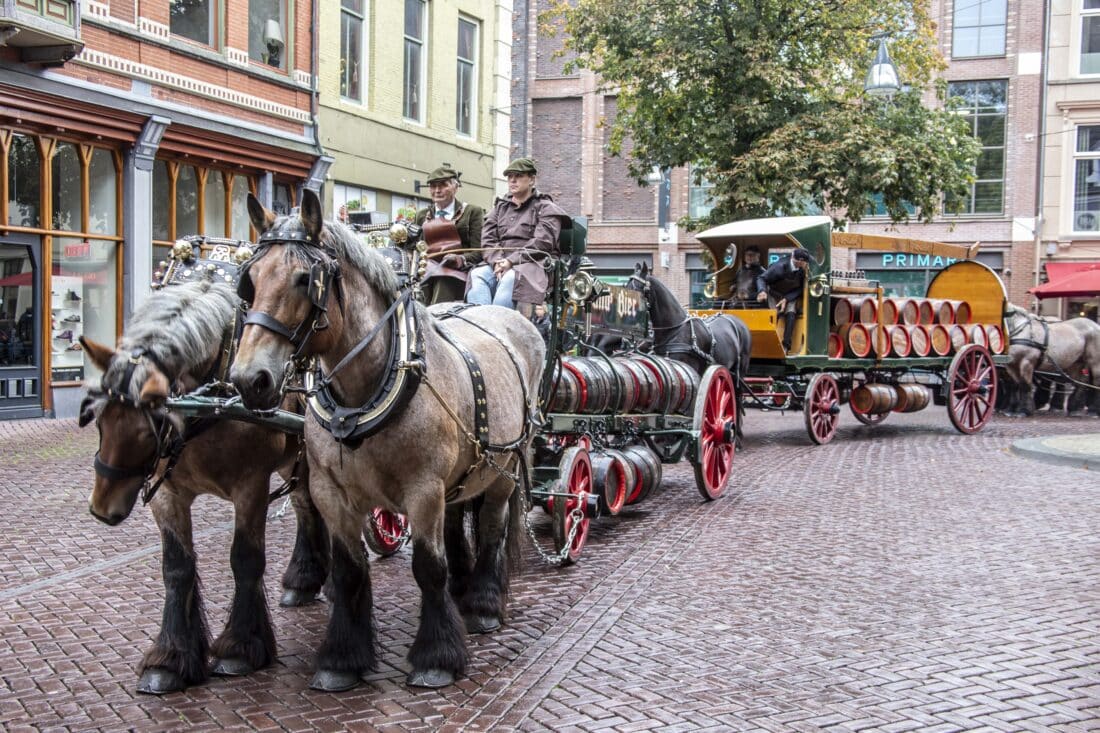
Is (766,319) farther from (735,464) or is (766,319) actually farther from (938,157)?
(938,157)

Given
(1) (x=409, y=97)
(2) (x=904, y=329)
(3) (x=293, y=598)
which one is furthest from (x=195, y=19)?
(3) (x=293, y=598)

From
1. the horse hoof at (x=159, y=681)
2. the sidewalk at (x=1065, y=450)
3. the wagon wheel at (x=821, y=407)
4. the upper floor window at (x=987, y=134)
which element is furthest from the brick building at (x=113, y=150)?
the upper floor window at (x=987, y=134)

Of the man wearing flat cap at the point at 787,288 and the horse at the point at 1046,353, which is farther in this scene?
the horse at the point at 1046,353

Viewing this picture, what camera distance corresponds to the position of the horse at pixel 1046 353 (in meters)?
19.2

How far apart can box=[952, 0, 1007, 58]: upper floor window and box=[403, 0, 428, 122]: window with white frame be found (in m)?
17.1

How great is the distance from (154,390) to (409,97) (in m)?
19.0

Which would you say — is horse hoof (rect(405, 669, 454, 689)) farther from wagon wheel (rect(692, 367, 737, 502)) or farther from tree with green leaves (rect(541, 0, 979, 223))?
tree with green leaves (rect(541, 0, 979, 223))

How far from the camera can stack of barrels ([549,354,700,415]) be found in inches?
306

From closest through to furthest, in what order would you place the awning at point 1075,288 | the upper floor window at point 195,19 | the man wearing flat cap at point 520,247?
1. the man wearing flat cap at point 520,247
2. the upper floor window at point 195,19
3. the awning at point 1075,288

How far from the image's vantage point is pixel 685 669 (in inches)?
200

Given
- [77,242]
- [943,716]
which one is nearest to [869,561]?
[943,716]

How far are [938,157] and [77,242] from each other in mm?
14080

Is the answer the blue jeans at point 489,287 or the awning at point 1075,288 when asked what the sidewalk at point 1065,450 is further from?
the awning at point 1075,288

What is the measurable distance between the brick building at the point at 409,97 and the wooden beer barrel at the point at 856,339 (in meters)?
7.56
